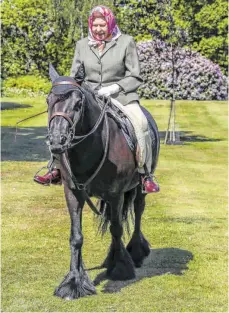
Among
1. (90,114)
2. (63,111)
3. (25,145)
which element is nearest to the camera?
(63,111)

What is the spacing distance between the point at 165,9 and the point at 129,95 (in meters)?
18.0

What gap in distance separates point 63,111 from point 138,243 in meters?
3.31

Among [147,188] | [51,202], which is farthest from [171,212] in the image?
[147,188]

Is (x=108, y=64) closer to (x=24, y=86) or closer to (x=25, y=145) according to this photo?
(x=25, y=145)

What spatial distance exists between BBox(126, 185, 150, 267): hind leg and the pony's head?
2763mm

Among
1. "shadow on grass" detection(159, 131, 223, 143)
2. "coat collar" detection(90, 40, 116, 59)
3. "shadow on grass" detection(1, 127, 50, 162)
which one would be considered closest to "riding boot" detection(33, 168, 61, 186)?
"coat collar" detection(90, 40, 116, 59)

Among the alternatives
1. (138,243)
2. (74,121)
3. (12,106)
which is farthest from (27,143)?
(74,121)

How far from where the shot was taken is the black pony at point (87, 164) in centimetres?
722

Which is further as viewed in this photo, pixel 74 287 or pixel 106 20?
pixel 106 20

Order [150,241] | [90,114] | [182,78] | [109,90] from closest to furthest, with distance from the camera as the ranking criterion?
[90,114] → [109,90] → [150,241] → [182,78]

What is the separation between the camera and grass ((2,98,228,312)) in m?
8.08

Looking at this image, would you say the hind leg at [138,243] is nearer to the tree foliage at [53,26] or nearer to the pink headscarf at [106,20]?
the pink headscarf at [106,20]

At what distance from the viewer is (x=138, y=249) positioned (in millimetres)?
9742

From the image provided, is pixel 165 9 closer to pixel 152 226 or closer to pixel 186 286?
pixel 152 226
